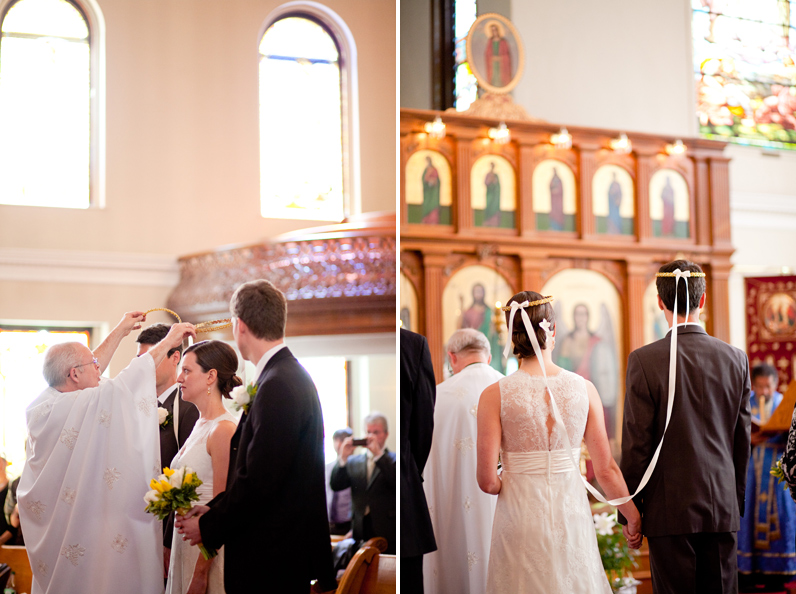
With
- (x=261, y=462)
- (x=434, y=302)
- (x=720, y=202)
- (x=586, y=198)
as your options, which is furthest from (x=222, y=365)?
(x=720, y=202)

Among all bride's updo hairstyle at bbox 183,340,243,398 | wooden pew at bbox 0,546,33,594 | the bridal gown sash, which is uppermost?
bride's updo hairstyle at bbox 183,340,243,398

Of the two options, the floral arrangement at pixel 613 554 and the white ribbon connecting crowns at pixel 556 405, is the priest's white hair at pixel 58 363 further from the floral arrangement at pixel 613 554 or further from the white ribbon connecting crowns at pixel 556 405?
the floral arrangement at pixel 613 554

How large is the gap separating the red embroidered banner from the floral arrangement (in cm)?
215

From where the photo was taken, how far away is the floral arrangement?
543 cm

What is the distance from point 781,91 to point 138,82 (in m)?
5.72

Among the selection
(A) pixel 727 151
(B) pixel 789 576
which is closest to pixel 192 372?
(B) pixel 789 576

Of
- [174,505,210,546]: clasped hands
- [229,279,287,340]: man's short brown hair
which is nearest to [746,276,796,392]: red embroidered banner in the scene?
[229,279,287,340]: man's short brown hair

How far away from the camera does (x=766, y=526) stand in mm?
6137

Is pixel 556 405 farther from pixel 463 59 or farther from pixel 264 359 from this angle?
pixel 463 59

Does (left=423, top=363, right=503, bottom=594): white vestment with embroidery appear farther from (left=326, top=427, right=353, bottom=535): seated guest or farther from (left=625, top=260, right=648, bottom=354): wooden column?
(left=625, top=260, right=648, bottom=354): wooden column

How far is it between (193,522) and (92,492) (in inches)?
20.6

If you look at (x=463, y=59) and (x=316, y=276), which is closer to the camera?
(x=316, y=276)

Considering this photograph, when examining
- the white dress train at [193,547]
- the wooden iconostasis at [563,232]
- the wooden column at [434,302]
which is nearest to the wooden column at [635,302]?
the wooden iconostasis at [563,232]

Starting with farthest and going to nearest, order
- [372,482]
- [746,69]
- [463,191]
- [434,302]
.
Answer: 1. [746,69]
2. [463,191]
3. [434,302]
4. [372,482]
